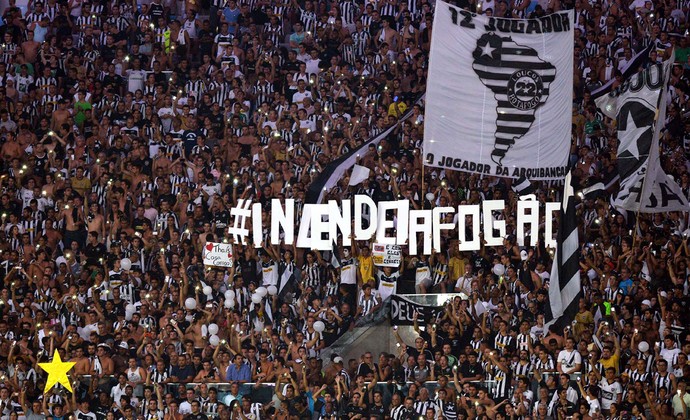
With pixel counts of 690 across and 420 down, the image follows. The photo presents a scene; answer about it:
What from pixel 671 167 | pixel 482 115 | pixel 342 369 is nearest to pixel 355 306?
pixel 342 369

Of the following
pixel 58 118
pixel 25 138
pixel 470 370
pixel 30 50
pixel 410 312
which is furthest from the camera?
pixel 30 50

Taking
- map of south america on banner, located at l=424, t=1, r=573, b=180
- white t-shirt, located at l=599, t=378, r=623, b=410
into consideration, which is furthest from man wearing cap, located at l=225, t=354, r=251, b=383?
white t-shirt, located at l=599, t=378, r=623, b=410

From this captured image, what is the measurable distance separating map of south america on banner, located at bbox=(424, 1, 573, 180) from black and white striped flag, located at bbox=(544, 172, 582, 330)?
0.99 m

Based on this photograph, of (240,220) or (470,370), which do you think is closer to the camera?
(470,370)

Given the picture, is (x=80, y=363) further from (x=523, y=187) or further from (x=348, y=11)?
(x=348, y=11)

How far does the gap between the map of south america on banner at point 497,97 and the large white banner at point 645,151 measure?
35.8 inches

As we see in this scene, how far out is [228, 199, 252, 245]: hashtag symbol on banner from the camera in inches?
872

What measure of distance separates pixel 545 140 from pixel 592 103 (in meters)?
3.33

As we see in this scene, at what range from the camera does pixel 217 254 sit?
22.0m

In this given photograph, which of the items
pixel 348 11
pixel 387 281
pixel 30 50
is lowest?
pixel 387 281

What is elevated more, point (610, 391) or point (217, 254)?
point (217, 254)

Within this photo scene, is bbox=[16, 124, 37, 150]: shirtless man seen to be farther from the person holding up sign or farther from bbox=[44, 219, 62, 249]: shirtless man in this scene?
the person holding up sign

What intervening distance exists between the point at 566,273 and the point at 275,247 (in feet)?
15.8

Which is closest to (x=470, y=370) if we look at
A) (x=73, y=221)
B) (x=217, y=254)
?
(x=217, y=254)
